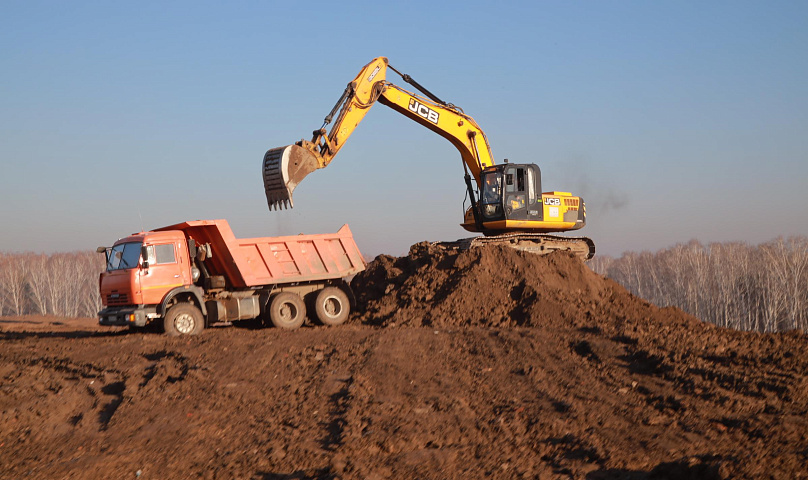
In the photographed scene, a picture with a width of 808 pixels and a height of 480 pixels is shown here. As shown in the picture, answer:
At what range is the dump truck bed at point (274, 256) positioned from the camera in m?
15.6

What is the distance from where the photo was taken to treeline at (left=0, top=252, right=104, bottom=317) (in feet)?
189

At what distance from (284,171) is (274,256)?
2355 mm

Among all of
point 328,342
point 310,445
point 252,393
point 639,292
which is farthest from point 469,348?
point 639,292

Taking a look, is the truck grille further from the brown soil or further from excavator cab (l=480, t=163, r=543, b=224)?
excavator cab (l=480, t=163, r=543, b=224)

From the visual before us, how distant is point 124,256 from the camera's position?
50.3 ft

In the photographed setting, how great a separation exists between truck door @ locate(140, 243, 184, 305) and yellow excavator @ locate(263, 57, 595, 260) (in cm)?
259

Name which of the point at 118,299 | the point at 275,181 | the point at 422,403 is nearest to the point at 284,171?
the point at 275,181

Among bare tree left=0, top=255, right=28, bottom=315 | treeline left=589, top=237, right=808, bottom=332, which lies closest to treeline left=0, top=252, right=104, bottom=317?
bare tree left=0, top=255, right=28, bottom=315

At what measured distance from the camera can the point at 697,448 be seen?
6691 millimetres

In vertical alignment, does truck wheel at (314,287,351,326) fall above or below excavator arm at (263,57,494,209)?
below

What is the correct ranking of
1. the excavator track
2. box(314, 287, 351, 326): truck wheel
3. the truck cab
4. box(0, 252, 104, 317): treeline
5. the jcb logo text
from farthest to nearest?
1. box(0, 252, 104, 317): treeline
2. the jcb logo text
3. the excavator track
4. box(314, 287, 351, 326): truck wheel
5. the truck cab

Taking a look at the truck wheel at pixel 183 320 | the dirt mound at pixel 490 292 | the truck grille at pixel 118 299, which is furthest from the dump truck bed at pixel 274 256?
the truck grille at pixel 118 299

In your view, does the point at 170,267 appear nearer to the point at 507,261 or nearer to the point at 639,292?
the point at 507,261

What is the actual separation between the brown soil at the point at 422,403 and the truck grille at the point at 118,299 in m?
0.89
